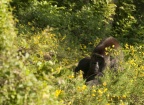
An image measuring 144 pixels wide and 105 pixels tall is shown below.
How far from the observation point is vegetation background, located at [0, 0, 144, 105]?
359cm

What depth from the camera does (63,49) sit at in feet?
38.4

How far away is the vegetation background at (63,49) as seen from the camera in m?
3.59

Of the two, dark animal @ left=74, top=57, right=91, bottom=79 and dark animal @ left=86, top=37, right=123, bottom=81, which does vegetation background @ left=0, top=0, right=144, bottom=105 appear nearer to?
dark animal @ left=74, top=57, right=91, bottom=79

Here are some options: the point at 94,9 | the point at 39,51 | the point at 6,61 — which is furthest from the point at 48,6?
the point at 6,61

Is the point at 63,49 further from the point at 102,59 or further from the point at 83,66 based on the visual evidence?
the point at 102,59

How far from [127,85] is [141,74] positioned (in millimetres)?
1120

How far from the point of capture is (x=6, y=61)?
363cm

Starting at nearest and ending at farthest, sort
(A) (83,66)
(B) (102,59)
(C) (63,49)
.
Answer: (B) (102,59), (A) (83,66), (C) (63,49)

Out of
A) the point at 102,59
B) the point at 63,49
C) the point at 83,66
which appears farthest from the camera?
the point at 63,49

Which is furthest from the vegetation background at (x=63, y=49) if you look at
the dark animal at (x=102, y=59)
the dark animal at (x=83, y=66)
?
the dark animal at (x=102, y=59)

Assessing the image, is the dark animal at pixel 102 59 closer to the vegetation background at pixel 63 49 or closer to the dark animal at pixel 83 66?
the dark animal at pixel 83 66

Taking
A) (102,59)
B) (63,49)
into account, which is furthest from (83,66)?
(63,49)

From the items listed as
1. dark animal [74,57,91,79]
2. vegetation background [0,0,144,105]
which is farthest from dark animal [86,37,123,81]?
vegetation background [0,0,144,105]

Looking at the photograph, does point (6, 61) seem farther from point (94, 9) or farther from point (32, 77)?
point (94, 9)
